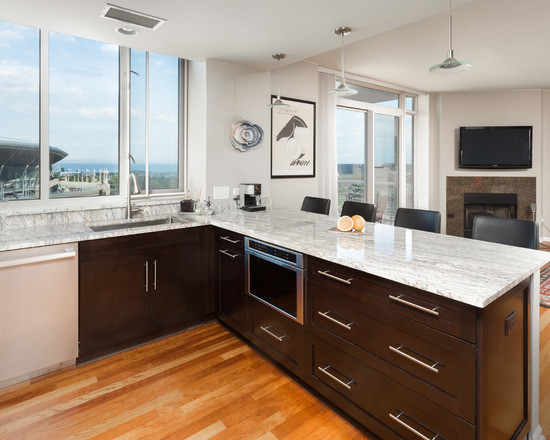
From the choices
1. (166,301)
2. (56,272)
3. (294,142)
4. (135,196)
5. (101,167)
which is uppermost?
(294,142)

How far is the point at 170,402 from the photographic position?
2.06m

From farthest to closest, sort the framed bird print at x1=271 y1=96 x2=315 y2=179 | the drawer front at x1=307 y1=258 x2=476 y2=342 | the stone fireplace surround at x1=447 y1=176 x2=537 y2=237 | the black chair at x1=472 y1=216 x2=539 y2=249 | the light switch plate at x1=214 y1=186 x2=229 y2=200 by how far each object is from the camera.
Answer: the stone fireplace surround at x1=447 y1=176 x2=537 y2=237
the framed bird print at x1=271 y1=96 x2=315 y2=179
the light switch plate at x1=214 y1=186 x2=229 y2=200
the black chair at x1=472 y1=216 x2=539 y2=249
the drawer front at x1=307 y1=258 x2=476 y2=342

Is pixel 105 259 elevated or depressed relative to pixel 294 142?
depressed

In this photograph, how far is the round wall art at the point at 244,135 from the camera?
3.53m

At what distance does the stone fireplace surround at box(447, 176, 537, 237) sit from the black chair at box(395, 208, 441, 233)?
4.24m

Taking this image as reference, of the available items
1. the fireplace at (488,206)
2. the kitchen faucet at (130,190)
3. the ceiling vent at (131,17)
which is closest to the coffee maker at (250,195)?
the kitchen faucet at (130,190)

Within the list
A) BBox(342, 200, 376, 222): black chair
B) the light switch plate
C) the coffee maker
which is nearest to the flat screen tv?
BBox(342, 200, 376, 222): black chair

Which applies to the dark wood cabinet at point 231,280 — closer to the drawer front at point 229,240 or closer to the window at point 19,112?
the drawer front at point 229,240

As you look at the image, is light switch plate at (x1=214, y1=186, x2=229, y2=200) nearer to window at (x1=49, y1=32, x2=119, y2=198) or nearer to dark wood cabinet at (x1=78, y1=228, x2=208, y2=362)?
dark wood cabinet at (x1=78, y1=228, x2=208, y2=362)

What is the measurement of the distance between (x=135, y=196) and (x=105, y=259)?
105cm

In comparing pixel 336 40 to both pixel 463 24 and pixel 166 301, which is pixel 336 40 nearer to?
pixel 463 24

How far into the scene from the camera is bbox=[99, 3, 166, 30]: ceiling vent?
7.63ft

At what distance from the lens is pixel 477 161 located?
6410 mm

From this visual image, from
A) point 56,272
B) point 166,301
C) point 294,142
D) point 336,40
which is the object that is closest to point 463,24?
point 336,40
